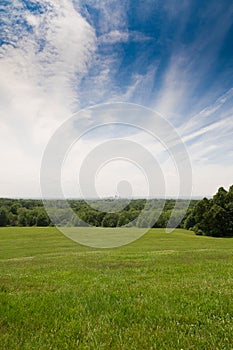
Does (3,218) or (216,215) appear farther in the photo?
(3,218)

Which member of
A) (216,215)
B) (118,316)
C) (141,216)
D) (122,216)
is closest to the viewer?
(118,316)

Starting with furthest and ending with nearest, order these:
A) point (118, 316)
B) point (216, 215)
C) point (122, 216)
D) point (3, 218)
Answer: point (3, 218), point (122, 216), point (216, 215), point (118, 316)

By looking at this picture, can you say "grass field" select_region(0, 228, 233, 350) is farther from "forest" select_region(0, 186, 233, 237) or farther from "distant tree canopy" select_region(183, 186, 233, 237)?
"distant tree canopy" select_region(183, 186, 233, 237)

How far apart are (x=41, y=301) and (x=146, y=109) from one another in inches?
1084

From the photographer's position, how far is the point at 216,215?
253 feet

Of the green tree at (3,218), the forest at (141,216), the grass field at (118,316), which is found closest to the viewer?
the grass field at (118,316)

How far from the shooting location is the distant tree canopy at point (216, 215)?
3041 inches

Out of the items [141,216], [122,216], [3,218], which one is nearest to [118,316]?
[141,216]

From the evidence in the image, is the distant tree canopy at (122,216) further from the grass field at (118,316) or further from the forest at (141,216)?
the grass field at (118,316)

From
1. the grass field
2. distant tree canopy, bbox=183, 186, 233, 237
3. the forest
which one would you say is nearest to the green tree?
the forest

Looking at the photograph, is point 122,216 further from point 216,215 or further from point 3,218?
point 3,218

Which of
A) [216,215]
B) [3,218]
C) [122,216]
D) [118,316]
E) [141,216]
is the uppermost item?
[216,215]

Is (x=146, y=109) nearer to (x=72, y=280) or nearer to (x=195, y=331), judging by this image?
(x=72, y=280)

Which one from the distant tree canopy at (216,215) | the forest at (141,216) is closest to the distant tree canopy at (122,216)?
the forest at (141,216)
